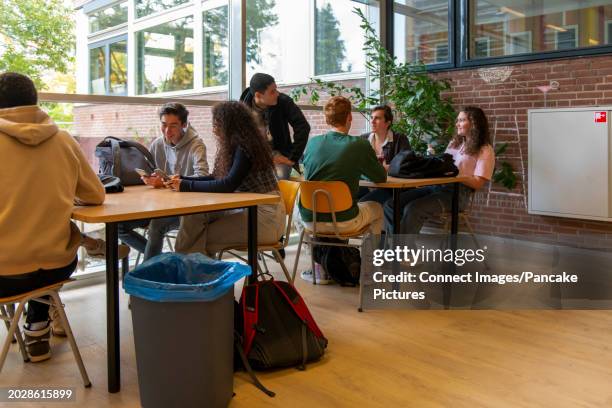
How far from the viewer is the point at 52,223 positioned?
2.32m

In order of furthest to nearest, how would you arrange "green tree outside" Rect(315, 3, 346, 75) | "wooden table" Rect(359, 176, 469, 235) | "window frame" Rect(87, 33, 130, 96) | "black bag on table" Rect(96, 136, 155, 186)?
"green tree outside" Rect(315, 3, 346, 75)
"window frame" Rect(87, 33, 130, 96)
"wooden table" Rect(359, 176, 469, 235)
"black bag on table" Rect(96, 136, 155, 186)

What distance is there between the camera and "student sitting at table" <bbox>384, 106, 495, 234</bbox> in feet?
14.1

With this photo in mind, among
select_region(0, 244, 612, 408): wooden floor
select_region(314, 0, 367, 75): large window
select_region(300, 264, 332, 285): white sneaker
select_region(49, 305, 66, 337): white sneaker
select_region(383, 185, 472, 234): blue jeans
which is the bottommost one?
select_region(0, 244, 612, 408): wooden floor

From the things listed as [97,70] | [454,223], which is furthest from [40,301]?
[454,223]

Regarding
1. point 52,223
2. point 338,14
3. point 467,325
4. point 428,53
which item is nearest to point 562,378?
point 467,325

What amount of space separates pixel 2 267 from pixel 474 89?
15.2 feet

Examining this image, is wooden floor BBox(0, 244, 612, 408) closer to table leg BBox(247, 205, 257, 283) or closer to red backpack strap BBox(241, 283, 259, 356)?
red backpack strap BBox(241, 283, 259, 356)

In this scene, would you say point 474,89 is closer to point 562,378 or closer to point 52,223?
point 562,378

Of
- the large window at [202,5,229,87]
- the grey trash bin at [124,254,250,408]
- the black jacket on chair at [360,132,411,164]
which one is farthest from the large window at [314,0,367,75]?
the grey trash bin at [124,254,250,408]

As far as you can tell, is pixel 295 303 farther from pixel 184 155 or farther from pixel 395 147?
pixel 395 147

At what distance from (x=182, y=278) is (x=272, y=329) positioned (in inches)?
18.8

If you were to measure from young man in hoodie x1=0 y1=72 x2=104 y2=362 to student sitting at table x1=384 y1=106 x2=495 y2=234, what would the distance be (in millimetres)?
2468

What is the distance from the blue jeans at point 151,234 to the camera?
141 inches

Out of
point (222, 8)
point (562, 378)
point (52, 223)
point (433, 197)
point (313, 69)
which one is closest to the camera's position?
point (52, 223)
